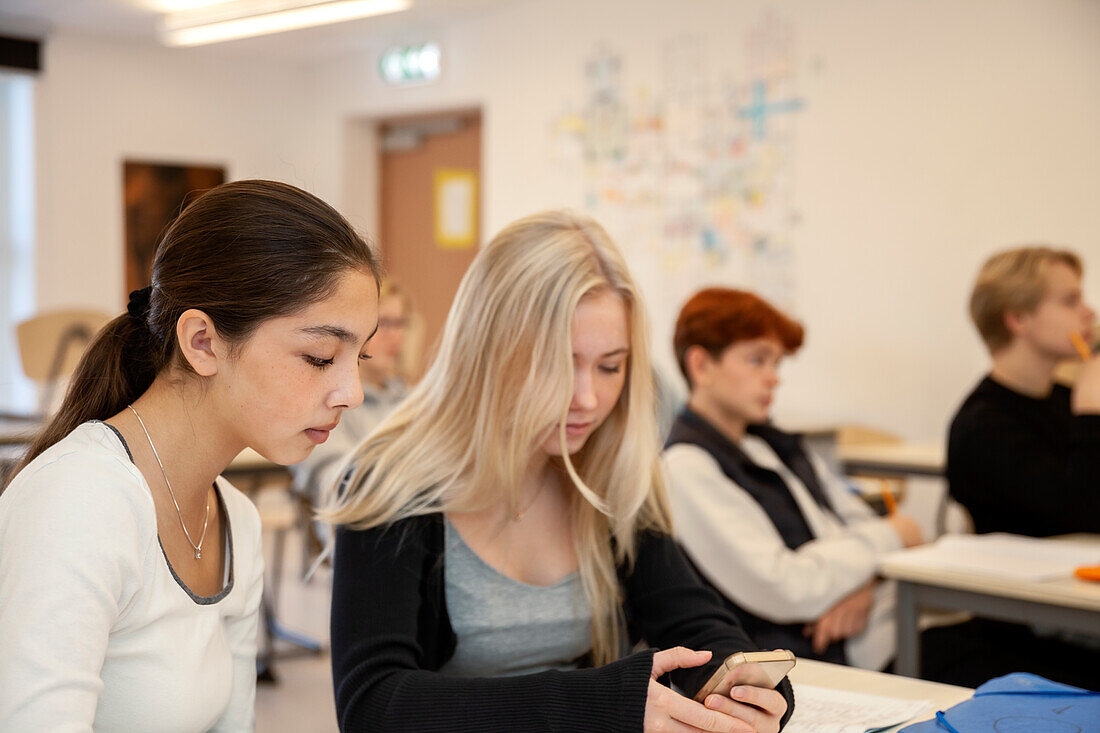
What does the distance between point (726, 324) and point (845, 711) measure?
119 centimetres

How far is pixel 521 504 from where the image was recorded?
149 centimetres

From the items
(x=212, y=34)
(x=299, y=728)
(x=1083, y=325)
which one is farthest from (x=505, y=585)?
(x=212, y=34)

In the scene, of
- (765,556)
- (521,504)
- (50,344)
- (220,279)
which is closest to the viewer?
(220,279)

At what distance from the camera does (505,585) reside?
4.62 feet

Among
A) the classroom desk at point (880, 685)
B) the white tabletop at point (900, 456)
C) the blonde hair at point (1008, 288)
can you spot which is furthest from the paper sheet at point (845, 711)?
the white tabletop at point (900, 456)

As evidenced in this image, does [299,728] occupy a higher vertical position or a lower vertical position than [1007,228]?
lower

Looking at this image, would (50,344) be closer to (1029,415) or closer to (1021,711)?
(1029,415)

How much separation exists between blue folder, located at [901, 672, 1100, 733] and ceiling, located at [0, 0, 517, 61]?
5.07 meters

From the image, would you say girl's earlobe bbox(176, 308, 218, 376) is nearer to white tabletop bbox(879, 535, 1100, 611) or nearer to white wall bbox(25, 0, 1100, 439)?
white tabletop bbox(879, 535, 1100, 611)

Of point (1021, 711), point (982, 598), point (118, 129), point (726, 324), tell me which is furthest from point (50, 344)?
point (1021, 711)

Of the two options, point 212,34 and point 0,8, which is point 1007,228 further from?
point 0,8

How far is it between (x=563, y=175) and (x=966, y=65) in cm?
215

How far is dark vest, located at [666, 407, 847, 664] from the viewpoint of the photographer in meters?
2.11

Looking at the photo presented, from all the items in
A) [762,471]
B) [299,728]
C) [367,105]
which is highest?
[367,105]
